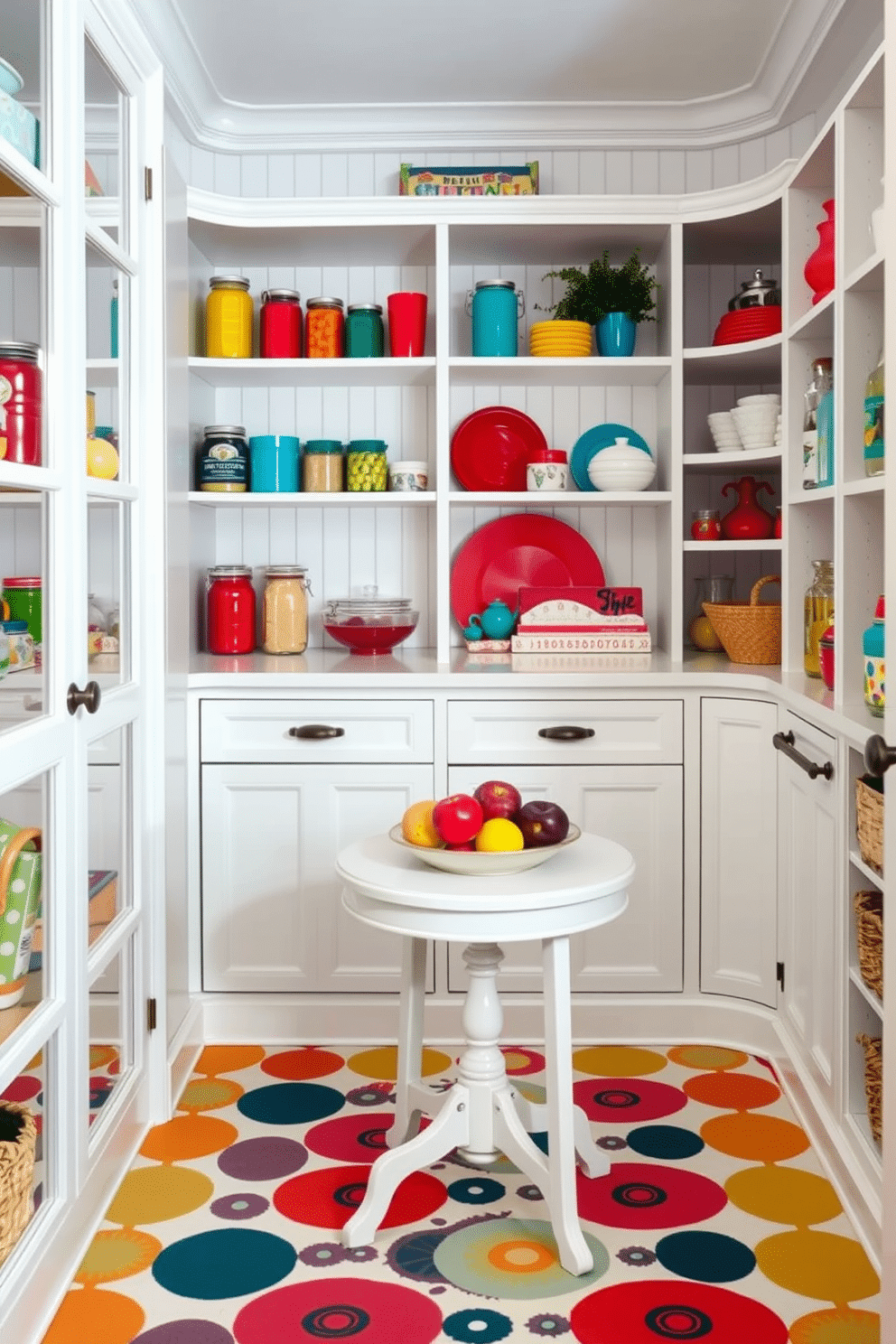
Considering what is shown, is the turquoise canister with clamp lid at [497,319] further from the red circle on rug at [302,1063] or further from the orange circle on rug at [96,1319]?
the orange circle on rug at [96,1319]

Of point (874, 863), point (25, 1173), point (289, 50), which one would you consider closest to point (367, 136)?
point (289, 50)

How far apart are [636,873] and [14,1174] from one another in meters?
1.67

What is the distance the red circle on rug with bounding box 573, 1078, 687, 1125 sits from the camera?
8.75 ft

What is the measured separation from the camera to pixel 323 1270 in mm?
2080

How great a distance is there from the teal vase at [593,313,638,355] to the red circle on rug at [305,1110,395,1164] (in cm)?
200

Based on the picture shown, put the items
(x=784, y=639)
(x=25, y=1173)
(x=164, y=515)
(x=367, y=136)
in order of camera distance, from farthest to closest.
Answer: (x=367, y=136) → (x=784, y=639) → (x=164, y=515) → (x=25, y=1173)

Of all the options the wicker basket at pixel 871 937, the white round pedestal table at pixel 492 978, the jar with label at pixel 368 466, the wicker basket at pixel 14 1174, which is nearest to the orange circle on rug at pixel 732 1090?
the white round pedestal table at pixel 492 978

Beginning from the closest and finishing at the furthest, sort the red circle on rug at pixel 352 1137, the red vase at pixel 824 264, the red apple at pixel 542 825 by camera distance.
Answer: the red apple at pixel 542 825 < the red circle on rug at pixel 352 1137 < the red vase at pixel 824 264

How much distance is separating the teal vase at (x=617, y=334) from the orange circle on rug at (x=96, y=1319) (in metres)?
2.49

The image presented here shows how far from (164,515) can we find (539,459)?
1135mm

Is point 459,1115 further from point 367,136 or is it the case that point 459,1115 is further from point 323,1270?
point 367,136

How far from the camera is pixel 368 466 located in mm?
3447

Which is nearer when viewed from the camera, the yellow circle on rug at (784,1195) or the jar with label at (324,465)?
the yellow circle on rug at (784,1195)

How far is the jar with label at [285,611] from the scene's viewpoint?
3.43 m
